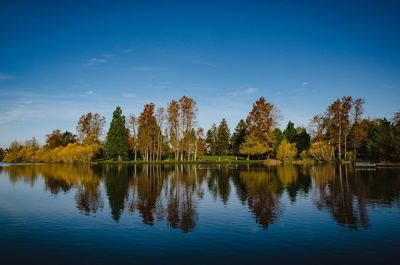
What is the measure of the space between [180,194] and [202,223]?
10.9m

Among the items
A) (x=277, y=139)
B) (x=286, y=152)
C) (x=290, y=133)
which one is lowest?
(x=286, y=152)

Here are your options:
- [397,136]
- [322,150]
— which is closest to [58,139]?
[322,150]

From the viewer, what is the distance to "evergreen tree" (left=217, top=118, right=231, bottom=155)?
112 metres

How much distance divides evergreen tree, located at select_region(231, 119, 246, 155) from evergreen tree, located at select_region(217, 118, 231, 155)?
8.77 ft

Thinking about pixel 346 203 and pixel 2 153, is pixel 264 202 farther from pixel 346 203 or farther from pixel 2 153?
pixel 2 153

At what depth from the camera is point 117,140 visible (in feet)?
293

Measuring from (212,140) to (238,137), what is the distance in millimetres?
16088

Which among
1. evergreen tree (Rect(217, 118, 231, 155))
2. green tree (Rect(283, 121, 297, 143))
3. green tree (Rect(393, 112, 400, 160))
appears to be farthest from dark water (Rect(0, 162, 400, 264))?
evergreen tree (Rect(217, 118, 231, 155))

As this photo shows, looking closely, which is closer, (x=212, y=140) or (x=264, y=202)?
(x=264, y=202)

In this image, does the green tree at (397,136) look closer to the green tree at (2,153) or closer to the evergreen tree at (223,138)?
the evergreen tree at (223,138)

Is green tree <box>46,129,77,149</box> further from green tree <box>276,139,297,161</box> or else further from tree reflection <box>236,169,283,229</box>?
tree reflection <box>236,169,283,229</box>

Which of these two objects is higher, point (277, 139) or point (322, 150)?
point (277, 139)

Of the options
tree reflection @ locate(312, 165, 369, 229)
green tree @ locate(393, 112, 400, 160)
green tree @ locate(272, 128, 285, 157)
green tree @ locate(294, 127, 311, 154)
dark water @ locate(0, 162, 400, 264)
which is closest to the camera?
dark water @ locate(0, 162, 400, 264)

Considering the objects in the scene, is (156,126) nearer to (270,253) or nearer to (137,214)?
(137,214)
